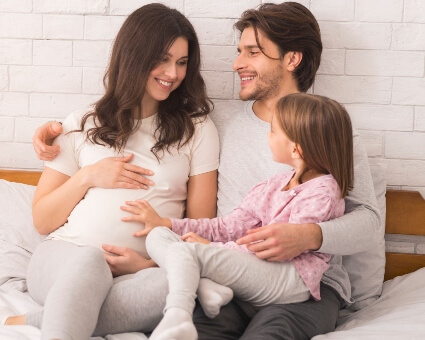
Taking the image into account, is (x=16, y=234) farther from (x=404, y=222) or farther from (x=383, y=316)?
(x=404, y=222)

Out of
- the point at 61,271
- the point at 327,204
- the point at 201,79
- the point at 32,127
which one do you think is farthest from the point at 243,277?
the point at 32,127

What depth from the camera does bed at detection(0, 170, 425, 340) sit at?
1.55 m

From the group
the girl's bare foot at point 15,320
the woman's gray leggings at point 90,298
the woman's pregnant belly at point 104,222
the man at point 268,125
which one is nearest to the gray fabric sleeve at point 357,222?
the man at point 268,125

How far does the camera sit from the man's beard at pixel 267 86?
79.8 inches

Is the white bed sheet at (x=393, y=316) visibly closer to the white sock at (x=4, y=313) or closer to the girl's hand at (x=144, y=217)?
the girl's hand at (x=144, y=217)

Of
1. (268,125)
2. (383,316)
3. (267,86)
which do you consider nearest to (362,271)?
(383,316)

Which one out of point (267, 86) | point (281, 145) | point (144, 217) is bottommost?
point (144, 217)

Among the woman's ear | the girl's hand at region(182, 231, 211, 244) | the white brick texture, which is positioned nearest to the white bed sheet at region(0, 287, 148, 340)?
the girl's hand at region(182, 231, 211, 244)

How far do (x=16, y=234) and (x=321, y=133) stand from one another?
101 centimetres

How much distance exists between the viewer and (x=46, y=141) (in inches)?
78.0

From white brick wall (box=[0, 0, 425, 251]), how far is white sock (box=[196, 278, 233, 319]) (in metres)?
0.84

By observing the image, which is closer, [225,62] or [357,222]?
[357,222]

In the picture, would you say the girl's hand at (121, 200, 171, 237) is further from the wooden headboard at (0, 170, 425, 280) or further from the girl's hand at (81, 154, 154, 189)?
the wooden headboard at (0, 170, 425, 280)

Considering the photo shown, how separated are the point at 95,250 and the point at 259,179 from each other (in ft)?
1.96
